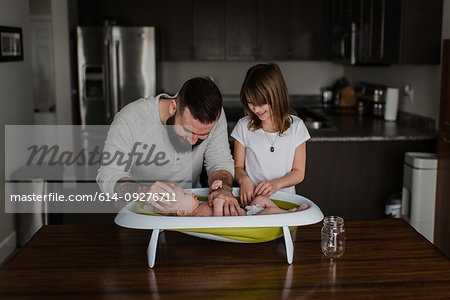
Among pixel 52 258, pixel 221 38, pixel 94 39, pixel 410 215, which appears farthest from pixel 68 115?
pixel 52 258

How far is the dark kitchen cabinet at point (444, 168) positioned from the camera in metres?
2.85

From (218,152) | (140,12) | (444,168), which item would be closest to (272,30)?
(140,12)

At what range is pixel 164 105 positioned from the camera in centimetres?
214

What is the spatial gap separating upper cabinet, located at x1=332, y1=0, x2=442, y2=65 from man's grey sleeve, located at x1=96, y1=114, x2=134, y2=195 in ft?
7.52

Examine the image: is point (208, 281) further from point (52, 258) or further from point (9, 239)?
point (9, 239)

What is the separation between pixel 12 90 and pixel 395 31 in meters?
2.89

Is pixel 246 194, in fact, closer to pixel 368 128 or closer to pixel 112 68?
pixel 368 128

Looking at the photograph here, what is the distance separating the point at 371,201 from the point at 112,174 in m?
2.44

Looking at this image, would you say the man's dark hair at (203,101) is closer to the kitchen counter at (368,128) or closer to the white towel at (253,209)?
the white towel at (253,209)

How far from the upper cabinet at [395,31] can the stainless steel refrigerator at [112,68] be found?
6.98ft

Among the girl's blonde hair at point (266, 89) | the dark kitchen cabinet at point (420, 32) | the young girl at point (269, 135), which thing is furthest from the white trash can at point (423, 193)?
the girl's blonde hair at point (266, 89)

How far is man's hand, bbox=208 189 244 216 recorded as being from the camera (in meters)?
1.69

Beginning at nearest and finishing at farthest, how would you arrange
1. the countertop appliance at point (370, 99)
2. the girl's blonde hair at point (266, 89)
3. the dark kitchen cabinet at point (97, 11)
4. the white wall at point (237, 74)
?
1. the girl's blonde hair at point (266, 89)
2. the countertop appliance at point (370, 99)
3. the dark kitchen cabinet at point (97, 11)
4. the white wall at point (237, 74)

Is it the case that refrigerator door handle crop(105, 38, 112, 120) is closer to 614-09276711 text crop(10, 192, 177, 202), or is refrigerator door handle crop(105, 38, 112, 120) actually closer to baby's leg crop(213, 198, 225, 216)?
614-09276711 text crop(10, 192, 177, 202)
